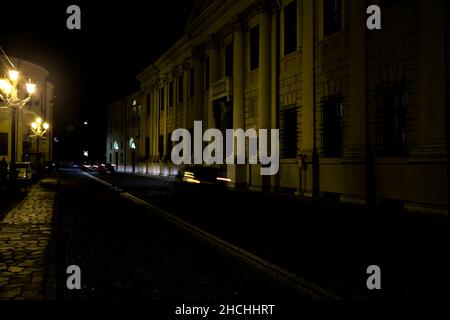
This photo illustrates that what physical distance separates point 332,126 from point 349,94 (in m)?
1.80

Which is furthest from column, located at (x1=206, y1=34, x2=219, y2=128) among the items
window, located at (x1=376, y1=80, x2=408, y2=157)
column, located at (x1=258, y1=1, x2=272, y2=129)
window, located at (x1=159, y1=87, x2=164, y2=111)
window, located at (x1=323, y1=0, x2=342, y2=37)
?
window, located at (x1=376, y1=80, x2=408, y2=157)

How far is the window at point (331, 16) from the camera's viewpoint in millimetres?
17938

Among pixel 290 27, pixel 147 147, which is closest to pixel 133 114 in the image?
pixel 147 147

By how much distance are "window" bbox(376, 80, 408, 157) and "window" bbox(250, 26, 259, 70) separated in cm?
1062

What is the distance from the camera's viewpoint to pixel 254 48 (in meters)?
25.1

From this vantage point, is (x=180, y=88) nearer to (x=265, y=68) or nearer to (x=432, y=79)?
(x=265, y=68)

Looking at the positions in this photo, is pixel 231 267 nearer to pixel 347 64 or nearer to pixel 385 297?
pixel 385 297

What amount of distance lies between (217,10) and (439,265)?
24638 mm

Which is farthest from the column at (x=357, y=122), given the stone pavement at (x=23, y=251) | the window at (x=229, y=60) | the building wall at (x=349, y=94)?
the window at (x=229, y=60)

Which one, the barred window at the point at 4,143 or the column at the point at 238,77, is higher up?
the column at the point at 238,77

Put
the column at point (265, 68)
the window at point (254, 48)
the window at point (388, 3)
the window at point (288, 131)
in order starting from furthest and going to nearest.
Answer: the window at point (254, 48), the column at point (265, 68), the window at point (288, 131), the window at point (388, 3)

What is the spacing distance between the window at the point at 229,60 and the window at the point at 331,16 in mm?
10261

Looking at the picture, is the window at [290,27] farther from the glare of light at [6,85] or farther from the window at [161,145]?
the window at [161,145]
